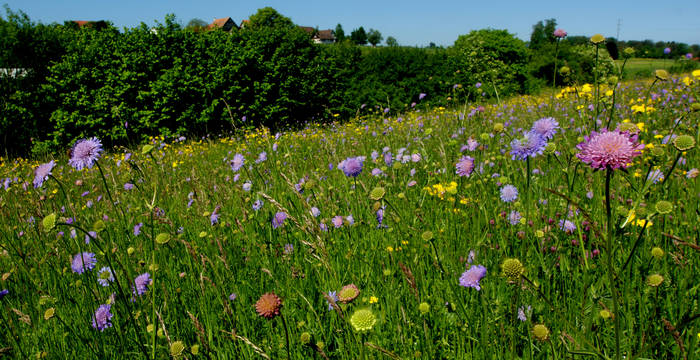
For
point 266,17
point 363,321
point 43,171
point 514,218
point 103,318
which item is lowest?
point 103,318

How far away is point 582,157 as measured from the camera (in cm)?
87

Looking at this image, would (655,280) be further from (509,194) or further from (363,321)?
(509,194)

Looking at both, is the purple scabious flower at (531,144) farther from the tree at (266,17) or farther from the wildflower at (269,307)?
the tree at (266,17)

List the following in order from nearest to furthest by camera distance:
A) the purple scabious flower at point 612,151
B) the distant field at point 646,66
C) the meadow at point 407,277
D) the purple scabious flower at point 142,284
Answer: the purple scabious flower at point 612,151 < the meadow at point 407,277 < the purple scabious flower at point 142,284 < the distant field at point 646,66

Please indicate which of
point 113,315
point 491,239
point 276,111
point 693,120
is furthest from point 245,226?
point 276,111

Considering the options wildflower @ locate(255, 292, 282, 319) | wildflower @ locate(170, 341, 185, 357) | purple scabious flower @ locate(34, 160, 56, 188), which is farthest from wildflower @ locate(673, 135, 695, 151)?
purple scabious flower @ locate(34, 160, 56, 188)

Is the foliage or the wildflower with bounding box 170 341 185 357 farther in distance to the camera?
the foliage

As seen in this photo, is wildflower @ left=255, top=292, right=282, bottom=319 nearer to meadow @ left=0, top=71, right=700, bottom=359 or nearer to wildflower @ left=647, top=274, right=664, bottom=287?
meadow @ left=0, top=71, right=700, bottom=359

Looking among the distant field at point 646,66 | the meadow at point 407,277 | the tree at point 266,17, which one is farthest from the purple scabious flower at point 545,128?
the tree at point 266,17

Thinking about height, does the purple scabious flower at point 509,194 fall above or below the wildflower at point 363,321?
below

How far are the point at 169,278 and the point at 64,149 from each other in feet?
29.2

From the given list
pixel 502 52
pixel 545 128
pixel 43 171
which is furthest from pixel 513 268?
pixel 502 52

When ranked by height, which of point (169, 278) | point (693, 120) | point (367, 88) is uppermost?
point (367, 88)

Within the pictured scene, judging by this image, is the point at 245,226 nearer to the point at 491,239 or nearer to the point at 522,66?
the point at 491,239
